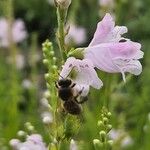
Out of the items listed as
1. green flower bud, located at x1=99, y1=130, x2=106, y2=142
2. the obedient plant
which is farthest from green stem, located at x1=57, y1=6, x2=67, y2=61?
green flower bud, located at x1=99, y1=130, x2=106, y2=142

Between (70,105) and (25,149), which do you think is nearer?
(70,105)

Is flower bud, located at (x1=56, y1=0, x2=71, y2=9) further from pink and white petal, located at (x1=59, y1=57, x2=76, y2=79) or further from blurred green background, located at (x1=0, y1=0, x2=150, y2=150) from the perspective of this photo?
blurred green background, located at (x1=0, y1=0, x2=150, y2=150)

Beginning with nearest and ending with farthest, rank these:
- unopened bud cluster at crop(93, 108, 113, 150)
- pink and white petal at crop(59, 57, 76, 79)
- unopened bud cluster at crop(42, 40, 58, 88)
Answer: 1. pink and white petal at crop(59, 57, 76, 79)
2. unopened bud cluster at crop(93, 108, 113, 150)
3. unopened bud cluster at crop(42, 40, 58, 88)

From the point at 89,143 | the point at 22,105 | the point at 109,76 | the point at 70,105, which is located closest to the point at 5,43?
the point at 22,105

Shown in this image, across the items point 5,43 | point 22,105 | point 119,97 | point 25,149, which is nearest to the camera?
point 25,149

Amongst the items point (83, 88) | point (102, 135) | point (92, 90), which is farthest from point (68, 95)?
point (92, 90)

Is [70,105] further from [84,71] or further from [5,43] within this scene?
[5,43]

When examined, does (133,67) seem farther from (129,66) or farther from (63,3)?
(63,3)
